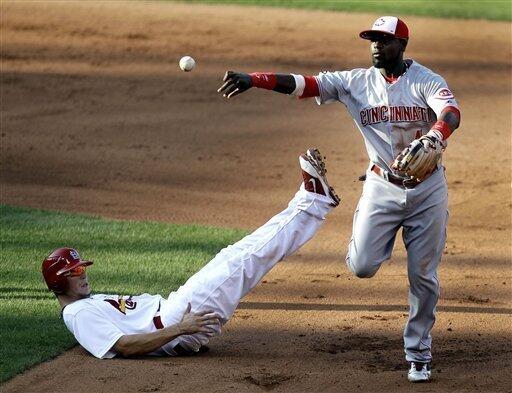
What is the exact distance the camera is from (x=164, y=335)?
6.98m

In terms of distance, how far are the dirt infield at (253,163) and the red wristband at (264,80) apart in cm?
182

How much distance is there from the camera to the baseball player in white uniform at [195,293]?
23.1 feet

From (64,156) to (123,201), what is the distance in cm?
197

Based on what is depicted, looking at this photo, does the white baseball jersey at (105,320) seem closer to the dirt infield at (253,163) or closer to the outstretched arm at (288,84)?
the dirt infield at (253,163)

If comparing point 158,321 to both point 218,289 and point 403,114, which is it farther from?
point 403,114

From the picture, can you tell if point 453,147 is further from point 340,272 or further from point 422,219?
point 422,219

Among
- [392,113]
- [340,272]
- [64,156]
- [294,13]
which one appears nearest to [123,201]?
[64,156]

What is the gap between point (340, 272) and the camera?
982 cm

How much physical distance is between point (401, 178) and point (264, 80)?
3.71 feet

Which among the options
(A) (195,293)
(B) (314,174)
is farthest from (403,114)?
(A) (195,293)

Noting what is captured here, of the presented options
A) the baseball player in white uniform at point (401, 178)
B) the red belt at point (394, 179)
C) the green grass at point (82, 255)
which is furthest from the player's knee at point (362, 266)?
the green grass at point (82, 255)

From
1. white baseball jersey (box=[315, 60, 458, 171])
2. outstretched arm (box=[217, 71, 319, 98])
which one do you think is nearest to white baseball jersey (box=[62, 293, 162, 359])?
outstretched arm (box=[217, 71, 319, 98])

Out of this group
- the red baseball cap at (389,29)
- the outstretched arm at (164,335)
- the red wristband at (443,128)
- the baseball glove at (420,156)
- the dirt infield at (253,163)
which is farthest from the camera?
the dirt infield at (253,163)

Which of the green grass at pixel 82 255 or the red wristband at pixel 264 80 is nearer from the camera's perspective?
the red wristband at pixel 264 80
